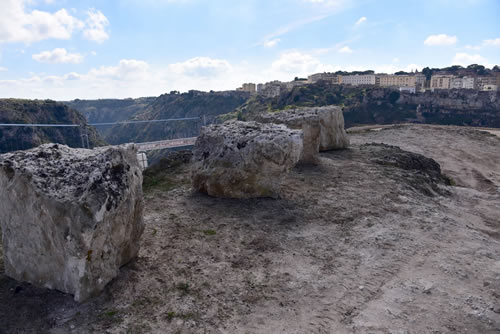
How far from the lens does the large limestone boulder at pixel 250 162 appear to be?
9.02 m

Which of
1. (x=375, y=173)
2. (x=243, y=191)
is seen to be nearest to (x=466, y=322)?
(x=243, y=191)

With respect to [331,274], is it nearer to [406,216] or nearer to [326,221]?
[326,221]

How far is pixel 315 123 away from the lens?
1332 cm

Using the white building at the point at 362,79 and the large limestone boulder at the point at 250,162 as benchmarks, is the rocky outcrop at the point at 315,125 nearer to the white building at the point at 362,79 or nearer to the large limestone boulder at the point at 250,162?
the large limestone boulder at the point at 250,162

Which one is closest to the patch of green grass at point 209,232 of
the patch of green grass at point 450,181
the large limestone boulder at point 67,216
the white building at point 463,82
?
the large limestone boulder at point 67,216

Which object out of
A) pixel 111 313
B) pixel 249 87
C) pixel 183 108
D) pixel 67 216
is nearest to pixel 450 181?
pixel 111 313

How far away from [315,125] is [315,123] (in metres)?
0.10

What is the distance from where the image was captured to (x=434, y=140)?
21484 mm

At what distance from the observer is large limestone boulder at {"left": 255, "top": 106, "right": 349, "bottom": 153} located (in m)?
13.0

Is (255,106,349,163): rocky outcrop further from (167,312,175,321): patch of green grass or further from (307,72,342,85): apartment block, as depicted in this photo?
(307,72,342,85): apartment block

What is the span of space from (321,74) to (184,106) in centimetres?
5884

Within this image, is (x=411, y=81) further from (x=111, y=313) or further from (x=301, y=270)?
(x=111, y=313)

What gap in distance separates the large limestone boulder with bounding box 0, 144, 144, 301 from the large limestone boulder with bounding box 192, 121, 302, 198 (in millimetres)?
3501

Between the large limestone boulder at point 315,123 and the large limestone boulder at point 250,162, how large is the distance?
3530 mm
